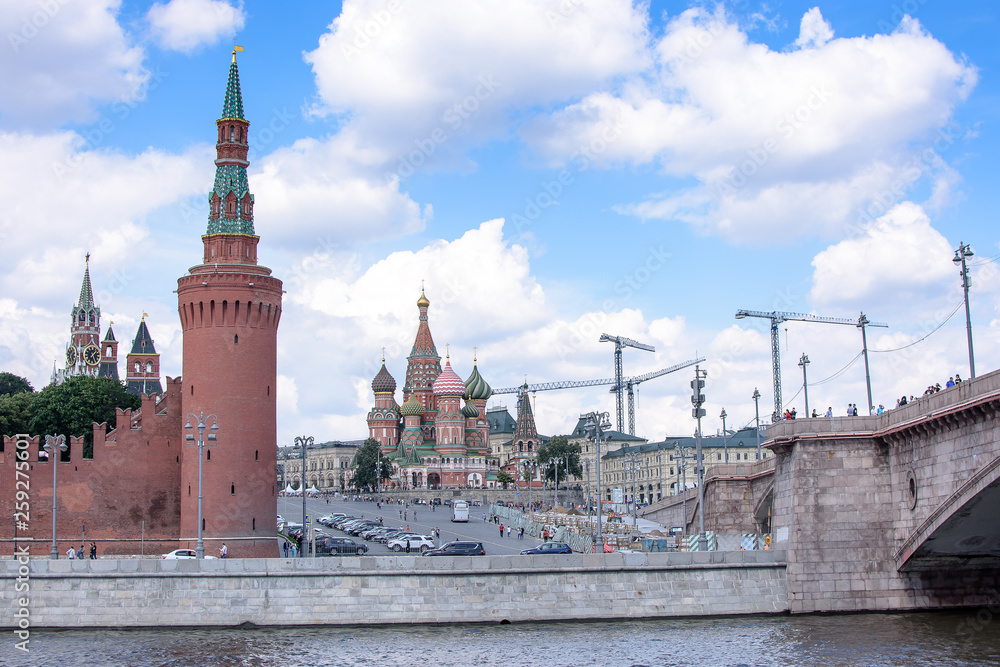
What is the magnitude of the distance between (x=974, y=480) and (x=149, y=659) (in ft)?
89.3

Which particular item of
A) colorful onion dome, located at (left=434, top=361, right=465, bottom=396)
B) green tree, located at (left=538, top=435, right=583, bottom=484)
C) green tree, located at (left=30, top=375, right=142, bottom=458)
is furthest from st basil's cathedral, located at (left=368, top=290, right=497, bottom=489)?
green tree, located at (left=30, top=375, right=142, bottom=458)

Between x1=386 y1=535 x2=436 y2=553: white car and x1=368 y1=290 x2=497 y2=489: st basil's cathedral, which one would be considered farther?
x1=368 y1=290 x2=497 y2=489: st basil's cathedral

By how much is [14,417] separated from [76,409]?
9171 mm

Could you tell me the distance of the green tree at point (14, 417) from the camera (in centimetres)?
8556

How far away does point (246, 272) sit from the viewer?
199 ft

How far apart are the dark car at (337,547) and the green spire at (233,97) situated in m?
25.0

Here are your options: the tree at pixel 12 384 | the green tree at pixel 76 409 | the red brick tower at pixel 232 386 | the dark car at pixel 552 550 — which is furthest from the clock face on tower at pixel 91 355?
the dark car at pixel 552 550

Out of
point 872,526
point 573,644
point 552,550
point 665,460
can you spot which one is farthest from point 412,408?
point 573,644

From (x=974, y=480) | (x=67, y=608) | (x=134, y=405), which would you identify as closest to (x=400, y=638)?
(x=67, y=608)

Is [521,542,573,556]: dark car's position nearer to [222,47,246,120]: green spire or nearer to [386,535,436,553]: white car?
[386,535,436,553]: white car

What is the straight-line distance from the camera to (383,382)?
6934 inches

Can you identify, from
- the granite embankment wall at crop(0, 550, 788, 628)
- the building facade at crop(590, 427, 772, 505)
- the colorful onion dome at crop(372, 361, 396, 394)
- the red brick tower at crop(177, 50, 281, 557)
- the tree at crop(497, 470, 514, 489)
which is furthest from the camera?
the colorful onion dome at crop(372, 361, 396, 394)

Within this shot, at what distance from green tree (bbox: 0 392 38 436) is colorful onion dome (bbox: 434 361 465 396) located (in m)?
79.9

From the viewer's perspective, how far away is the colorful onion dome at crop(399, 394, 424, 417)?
16662 cm
